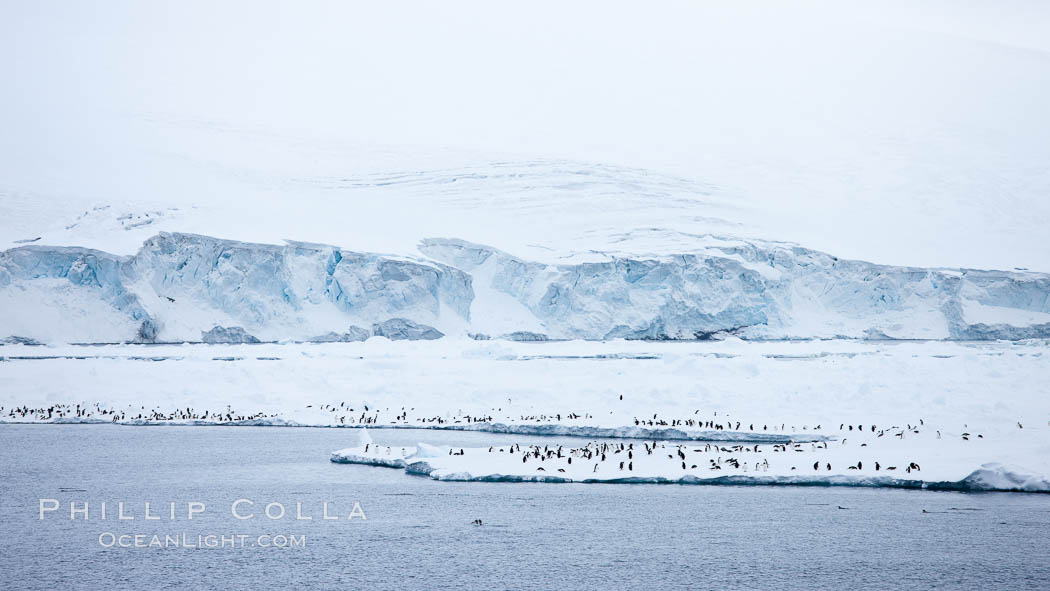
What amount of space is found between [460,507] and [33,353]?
21.7m

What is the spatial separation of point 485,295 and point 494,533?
95.1 feet

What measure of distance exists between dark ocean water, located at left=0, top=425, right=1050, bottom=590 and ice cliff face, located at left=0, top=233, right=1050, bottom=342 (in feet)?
62.8

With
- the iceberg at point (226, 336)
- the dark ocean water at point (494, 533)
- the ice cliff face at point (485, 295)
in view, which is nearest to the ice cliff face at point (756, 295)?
the ice cliff face at point (485, 295)

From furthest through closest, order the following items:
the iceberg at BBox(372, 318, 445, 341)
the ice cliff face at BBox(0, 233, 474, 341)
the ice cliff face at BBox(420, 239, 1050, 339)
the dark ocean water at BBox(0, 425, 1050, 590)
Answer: the ice cliff face at BBox(420, 239, 1050, 339) → the iceberg at BBox(372, 318, 445, 341) → the ice cliff face at BBox(0, 233, 474, 341) → the dark ocean water at BBox(0, 425, 1050, 590)

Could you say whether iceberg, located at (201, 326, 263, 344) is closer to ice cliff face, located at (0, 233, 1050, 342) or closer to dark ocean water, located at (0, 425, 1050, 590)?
ice cliff face, located at (0, 233, 1050, 342)

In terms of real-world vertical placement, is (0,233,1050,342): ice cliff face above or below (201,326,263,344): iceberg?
above

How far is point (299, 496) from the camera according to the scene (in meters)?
11.8

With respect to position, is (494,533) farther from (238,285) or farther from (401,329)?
(401,329)

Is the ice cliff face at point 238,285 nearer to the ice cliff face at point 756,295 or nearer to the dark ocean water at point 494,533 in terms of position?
the ice cliff face at point 756,295

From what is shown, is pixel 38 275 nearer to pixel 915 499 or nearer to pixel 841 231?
pixel 915 499

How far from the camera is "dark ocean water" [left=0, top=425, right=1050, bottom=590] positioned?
834 centimetres

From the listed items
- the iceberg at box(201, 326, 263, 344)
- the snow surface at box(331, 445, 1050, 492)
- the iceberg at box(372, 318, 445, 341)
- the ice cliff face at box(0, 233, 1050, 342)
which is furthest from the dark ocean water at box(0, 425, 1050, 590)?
the iceberg at box(372, 318, 445, 341)

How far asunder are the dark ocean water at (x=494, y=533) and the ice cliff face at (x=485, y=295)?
1916cm

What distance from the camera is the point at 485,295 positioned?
127ft
